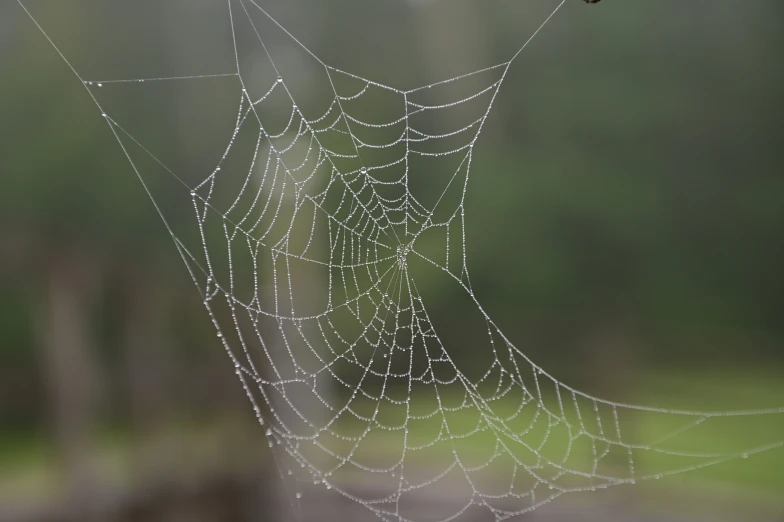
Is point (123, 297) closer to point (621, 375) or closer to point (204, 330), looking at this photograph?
point (204, 330)

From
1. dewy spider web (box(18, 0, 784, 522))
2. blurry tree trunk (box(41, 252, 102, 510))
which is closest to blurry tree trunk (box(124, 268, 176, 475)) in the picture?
blurry tree trunk (box(41, 252, 102, 510))

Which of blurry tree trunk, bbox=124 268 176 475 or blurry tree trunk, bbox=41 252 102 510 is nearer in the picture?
blurry tree trunk, bbox=41 252 102 510

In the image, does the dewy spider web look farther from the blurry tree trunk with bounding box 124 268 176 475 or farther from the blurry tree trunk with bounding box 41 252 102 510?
the blurry tree trunk with bounding box 41 252 102 510

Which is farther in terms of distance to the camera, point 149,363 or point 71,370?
point 149,363

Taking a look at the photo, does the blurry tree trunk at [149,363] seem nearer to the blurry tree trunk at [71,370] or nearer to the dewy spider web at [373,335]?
the blurry tree trunk at [71,370]

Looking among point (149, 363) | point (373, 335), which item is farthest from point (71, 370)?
point (373, 335)

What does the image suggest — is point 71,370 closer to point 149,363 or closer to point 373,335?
point 149,363

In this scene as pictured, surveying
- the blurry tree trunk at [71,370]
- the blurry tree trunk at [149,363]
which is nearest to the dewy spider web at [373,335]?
the blurry tree trunk at [149,363]

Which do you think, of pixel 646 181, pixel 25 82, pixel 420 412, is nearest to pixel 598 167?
pixel 646 181
